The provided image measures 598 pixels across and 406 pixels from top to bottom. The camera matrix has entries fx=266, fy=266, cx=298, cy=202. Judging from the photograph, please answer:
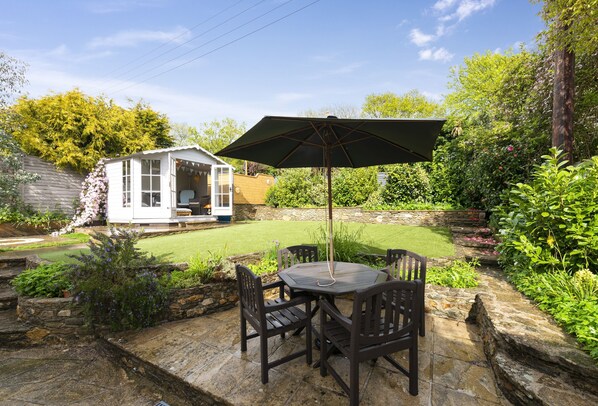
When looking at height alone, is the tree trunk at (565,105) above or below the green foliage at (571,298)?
above

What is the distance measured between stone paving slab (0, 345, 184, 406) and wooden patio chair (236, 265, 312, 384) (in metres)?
0.90

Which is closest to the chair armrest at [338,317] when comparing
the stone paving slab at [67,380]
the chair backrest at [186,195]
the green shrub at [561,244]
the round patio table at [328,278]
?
the round patio table at [328,278]

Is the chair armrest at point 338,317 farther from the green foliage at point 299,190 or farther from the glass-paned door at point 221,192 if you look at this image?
the green foliage at point 299,190

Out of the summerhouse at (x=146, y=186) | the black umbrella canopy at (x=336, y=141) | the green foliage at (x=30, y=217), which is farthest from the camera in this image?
the summerhouse at (x=146, y=186)

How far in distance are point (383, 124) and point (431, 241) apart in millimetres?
4312

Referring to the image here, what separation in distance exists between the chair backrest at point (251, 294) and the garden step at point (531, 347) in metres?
1.82

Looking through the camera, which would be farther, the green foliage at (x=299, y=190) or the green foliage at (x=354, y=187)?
the green foliage at (x=299, y=190)

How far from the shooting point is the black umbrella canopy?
7.20ft

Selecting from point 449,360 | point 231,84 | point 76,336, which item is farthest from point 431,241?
point 231,84

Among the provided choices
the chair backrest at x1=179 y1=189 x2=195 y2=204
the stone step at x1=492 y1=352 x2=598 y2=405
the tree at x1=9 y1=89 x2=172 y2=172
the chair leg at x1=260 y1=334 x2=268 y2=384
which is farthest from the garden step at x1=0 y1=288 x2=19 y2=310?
the chair backrest at x1=179 y1=189 x2=195 y2=204

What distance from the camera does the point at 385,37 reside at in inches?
338

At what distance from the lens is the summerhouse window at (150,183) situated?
28.6 ft

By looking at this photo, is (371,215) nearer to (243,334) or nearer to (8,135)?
(243,334)

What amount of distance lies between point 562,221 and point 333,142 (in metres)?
2.58
